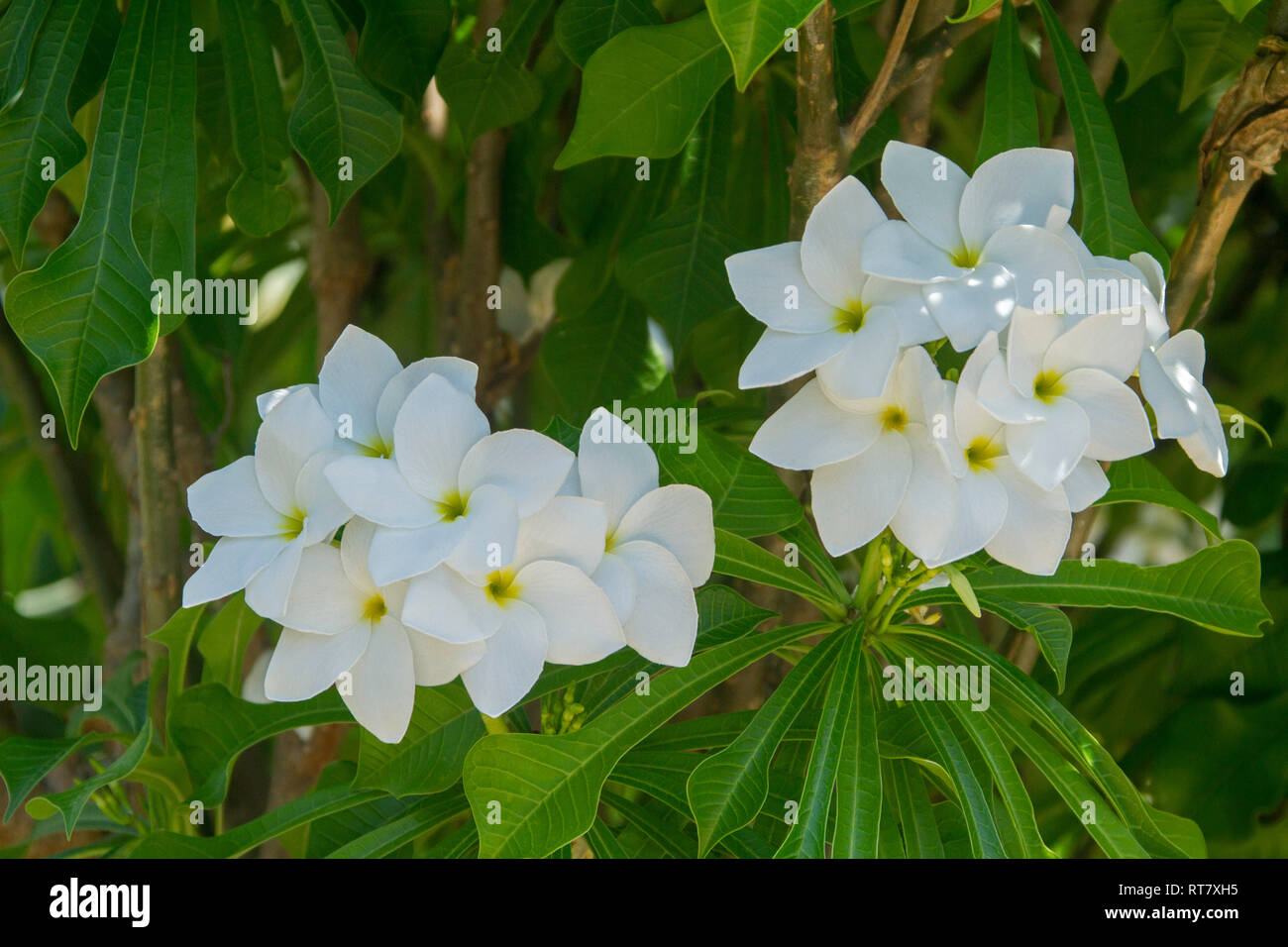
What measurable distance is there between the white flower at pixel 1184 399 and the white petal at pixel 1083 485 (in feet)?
0.16

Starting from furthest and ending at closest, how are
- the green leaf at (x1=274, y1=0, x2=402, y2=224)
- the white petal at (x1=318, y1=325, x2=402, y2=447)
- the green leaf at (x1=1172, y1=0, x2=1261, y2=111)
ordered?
1. the green leaf at (x1=1172, y1=0, x2=1261, y2=111)
2. the green leaf at (x1=274, y1=0, x2=402, y2=224)
3. the white petal at (x1=318, y1=325, x2=402, y2=447)

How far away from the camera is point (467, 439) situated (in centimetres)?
61

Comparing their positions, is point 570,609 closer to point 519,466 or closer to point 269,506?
point 519,466

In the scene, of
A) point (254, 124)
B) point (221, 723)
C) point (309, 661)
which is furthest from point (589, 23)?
point (221, 723)

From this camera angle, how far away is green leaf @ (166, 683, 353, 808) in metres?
0.84

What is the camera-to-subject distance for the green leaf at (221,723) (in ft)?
2.75

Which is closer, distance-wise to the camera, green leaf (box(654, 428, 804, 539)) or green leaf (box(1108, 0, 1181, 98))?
green leaf (box(654, 428, 804, 539))

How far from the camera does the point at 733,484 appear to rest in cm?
73

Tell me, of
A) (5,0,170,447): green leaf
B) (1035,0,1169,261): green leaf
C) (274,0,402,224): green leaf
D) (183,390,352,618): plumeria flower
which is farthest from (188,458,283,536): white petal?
(1035,0,1169,261): green leaf

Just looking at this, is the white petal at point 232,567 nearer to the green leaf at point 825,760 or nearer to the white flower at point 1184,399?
the green leaf at point 825,760

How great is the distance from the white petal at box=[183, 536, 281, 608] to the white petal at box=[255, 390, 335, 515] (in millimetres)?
23

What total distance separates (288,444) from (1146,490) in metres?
0.53

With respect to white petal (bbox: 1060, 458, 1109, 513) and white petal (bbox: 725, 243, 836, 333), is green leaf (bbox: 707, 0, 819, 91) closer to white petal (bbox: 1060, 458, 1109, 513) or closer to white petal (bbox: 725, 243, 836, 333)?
white petal (bbox: 725, 243, 836, 333)
